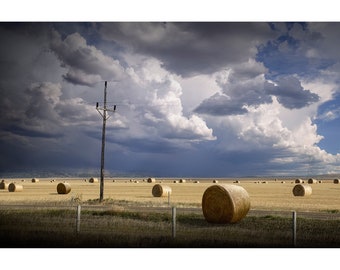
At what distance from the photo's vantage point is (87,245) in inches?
572

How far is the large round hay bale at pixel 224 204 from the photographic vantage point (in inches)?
822

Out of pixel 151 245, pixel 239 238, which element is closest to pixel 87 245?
pixel 151 245

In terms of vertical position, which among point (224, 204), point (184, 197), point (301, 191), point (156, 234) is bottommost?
point (156, 234)

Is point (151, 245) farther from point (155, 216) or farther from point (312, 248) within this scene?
point (155, 216)

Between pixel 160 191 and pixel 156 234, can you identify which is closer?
pixel 156 234

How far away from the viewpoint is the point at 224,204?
21.1m

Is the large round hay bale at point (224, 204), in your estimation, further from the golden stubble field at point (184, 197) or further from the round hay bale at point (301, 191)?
the round hay bale at point (301, 191)

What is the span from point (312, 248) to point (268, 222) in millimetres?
6176

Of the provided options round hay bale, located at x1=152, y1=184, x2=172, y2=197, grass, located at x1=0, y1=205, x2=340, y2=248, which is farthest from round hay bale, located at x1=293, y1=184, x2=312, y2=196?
grass, located at x1=0, y1=205, x2=340, y2=248

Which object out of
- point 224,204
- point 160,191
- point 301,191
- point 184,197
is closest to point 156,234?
point 224,204

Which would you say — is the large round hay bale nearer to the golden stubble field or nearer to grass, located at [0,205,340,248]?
grass, located at [0,205,340,248]

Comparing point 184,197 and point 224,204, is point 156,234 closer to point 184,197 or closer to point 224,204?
point 224,204

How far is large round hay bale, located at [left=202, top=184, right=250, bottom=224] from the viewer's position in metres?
20.9

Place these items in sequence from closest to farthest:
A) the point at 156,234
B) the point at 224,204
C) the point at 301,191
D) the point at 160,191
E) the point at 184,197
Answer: the point at 156,234 < the point at 224,204 < the point at 184,197 < the point at 160,191 < the point at 301,191
